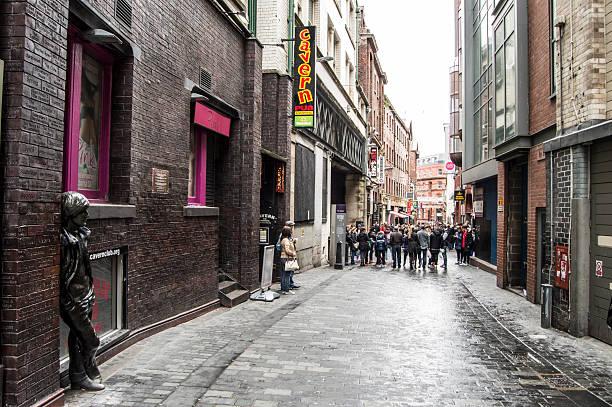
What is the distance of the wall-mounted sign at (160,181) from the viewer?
24.9ft

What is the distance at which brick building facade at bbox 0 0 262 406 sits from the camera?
14.2 feet

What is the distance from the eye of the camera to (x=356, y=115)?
31.5m

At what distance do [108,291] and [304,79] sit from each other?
432 inches

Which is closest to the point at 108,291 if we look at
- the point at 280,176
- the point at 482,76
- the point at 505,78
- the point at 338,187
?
the point at 280,176

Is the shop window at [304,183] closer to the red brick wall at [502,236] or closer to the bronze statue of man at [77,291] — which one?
the red brick wall at [502,236]

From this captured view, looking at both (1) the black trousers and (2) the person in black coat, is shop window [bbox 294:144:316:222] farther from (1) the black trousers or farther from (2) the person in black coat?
(1) the black trousers

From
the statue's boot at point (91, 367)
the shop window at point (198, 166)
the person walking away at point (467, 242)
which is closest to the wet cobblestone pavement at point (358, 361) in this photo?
the statue's boot at point (91, 367)

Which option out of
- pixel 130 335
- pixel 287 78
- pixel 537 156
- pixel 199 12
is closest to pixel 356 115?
pixel 287 78

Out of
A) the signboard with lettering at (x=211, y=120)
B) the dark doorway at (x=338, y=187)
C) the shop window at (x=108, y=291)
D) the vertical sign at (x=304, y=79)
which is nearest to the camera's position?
the shop window at (x=108, y=291)

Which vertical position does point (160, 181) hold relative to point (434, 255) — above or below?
above

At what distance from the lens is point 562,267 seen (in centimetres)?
887

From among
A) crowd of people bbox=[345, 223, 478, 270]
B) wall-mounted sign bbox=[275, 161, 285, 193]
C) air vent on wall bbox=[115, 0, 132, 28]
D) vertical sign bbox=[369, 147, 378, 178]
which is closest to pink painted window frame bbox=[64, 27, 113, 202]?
air vent on wall bbox=[115, 0, 132, 28]

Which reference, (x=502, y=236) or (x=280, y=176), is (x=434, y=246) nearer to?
(x=502, y=236)

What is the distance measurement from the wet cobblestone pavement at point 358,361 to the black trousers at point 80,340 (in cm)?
22
